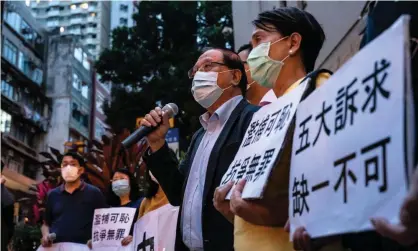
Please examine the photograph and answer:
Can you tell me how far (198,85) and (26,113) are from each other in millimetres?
35168

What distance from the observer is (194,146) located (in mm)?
2965

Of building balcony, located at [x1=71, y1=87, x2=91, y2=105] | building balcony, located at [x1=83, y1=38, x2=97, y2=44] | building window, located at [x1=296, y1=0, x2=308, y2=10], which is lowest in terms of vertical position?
building window, located at [x1=296, y1=0, x2=308, y2=10]

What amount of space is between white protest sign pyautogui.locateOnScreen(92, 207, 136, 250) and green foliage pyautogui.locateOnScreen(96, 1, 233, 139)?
13889 millimetres

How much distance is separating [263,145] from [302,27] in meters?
0.65

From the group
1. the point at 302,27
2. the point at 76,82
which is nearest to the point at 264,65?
the point at 302,27

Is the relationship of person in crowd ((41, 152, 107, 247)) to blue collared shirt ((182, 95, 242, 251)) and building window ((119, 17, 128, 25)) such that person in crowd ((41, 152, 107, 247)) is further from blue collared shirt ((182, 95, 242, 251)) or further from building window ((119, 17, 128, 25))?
building window ((119, 17, 128, 25))

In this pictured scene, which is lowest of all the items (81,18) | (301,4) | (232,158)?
(232,158)

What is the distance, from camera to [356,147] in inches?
51.8

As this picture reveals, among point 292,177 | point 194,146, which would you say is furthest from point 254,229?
point 194,146

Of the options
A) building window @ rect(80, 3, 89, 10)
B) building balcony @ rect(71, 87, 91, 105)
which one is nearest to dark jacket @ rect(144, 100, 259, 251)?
building balcony @ rect(71, 87, 91, 105)

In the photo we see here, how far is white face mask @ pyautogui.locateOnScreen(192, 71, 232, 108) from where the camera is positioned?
2996 millimetres

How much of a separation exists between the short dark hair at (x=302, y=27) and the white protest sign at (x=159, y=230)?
161 centimetres

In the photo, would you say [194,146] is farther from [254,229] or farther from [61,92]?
[61,92]

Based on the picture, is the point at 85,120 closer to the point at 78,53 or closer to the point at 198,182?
the point at 78,53
